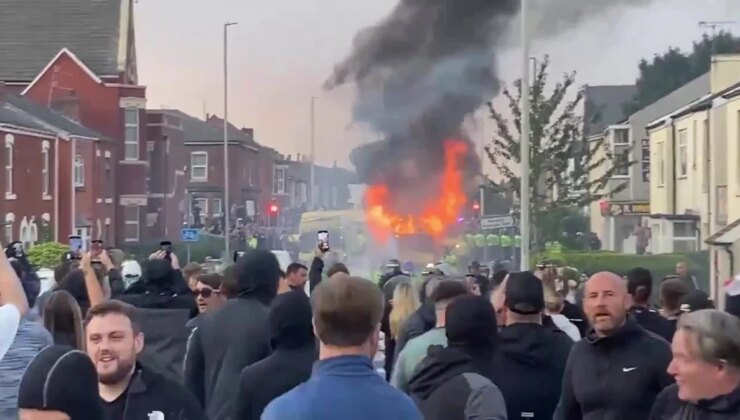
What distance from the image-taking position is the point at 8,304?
4.92 metres

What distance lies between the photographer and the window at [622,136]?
163 feet

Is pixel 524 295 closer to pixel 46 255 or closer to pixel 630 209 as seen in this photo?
pixel 46 255

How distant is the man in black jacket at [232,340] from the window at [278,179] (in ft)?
148

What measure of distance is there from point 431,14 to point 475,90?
2.84m

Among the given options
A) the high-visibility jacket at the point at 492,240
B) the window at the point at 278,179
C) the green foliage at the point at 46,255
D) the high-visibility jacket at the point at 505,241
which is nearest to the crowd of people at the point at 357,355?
the green foliage at the point at 46,255

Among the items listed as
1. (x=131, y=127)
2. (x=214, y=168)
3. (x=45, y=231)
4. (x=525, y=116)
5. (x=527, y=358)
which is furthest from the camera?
(x=214, y=168)

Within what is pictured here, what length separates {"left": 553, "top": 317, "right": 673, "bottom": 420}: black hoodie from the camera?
19.8 feet

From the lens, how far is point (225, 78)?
41250 millimetres

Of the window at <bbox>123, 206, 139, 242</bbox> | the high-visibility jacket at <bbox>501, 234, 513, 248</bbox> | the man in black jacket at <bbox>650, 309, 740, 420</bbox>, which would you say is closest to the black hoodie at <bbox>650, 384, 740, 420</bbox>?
the man in black jacket at <bbox>650, 309, 740, 420</bbox>

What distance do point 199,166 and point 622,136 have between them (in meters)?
18.5

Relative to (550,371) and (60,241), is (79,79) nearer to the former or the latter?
(60,241)

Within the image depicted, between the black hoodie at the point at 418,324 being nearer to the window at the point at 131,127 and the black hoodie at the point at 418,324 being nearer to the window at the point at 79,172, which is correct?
the window at the point at 79,172

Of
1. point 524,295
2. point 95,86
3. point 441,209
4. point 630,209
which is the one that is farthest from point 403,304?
point 95,86

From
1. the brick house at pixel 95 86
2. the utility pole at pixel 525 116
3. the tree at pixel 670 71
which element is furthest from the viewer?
the tree at pixel 670 71
